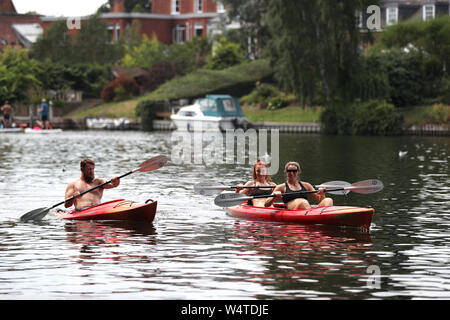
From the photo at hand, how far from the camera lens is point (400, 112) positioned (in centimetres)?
6688

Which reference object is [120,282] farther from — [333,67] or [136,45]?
[136,45]

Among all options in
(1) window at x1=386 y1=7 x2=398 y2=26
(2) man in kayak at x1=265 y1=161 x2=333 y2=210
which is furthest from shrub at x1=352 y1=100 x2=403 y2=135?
(2) man in kayak at x1=265 y1=161 x2=333 y2=210

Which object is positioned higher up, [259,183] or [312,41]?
[312,41]

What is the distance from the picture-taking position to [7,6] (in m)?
120

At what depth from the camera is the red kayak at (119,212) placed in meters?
21.4

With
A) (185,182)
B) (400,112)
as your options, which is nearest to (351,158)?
(185,182)

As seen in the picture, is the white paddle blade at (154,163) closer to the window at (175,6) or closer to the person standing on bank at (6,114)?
the person standing on bank at (6,114)

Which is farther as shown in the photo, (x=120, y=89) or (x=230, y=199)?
(x=120, y=89)

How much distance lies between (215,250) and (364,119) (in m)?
47.4

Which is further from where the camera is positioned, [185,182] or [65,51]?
[65,51]

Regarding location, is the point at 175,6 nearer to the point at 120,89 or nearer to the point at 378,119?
the point at 120,89

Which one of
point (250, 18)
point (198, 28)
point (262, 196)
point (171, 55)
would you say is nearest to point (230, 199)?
point (262, 196)

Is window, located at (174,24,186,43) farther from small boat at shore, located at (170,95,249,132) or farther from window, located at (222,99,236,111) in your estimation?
window, located at (222,99,236,111)
